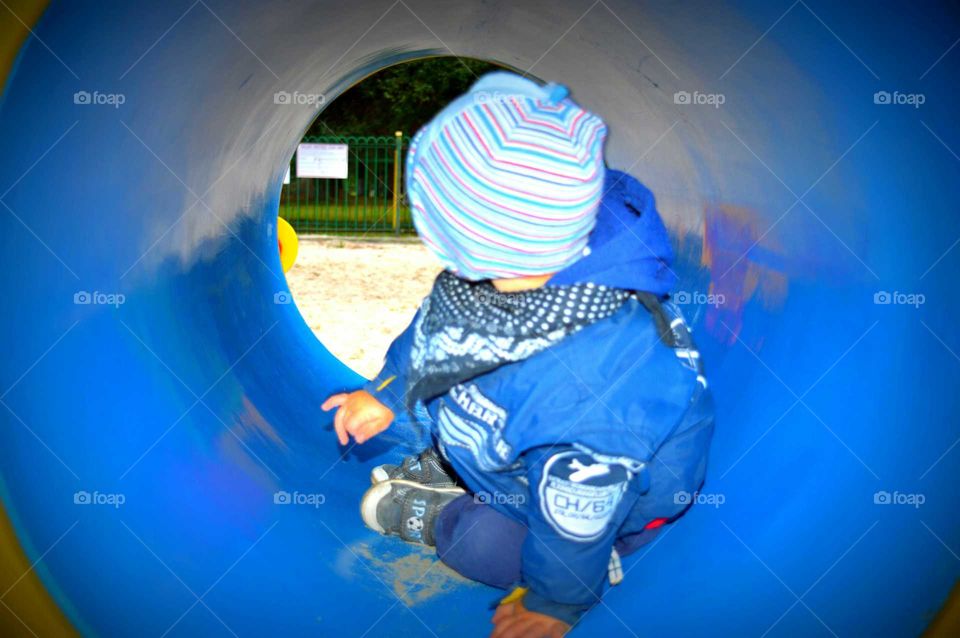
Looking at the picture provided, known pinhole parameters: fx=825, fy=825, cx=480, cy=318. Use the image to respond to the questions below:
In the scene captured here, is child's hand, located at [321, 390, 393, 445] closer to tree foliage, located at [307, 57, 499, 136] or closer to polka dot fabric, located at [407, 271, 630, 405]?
polka dot fabric, located at [407, 271, 630, 405]

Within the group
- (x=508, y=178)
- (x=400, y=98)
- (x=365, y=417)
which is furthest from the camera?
(x=400, y=98)

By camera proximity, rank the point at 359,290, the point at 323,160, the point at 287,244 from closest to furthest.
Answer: the point at 287,244, the point at 359,290, the point at 323,160

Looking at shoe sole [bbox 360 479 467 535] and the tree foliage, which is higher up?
the tree foliage

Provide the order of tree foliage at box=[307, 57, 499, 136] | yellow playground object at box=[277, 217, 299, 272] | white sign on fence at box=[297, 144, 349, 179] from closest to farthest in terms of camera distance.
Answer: yellow playground object at box=[277, 217, 299, 272]
white sign on fence at box=[297, 144, 349, 179]
tree foliage at box=[307, 57, 499, 136]

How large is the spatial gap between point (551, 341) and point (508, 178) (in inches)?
A: 10.1

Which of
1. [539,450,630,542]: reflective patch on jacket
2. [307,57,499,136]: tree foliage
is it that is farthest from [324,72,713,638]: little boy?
[307,57,499,136]: tree foliage

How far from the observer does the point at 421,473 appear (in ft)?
5.65

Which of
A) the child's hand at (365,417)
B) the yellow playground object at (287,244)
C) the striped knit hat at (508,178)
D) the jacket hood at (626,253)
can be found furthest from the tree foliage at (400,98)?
the striped knit hat at (508,178)

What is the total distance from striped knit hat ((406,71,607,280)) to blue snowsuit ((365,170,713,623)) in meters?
0.12

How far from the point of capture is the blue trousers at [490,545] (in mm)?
1398

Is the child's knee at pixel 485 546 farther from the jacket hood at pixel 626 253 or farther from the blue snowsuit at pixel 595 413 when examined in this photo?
the jacket hood at pixel 626 253

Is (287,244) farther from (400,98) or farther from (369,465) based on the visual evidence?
(400,98)

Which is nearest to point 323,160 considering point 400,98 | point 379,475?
point 400,98

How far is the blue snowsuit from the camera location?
105 cm
